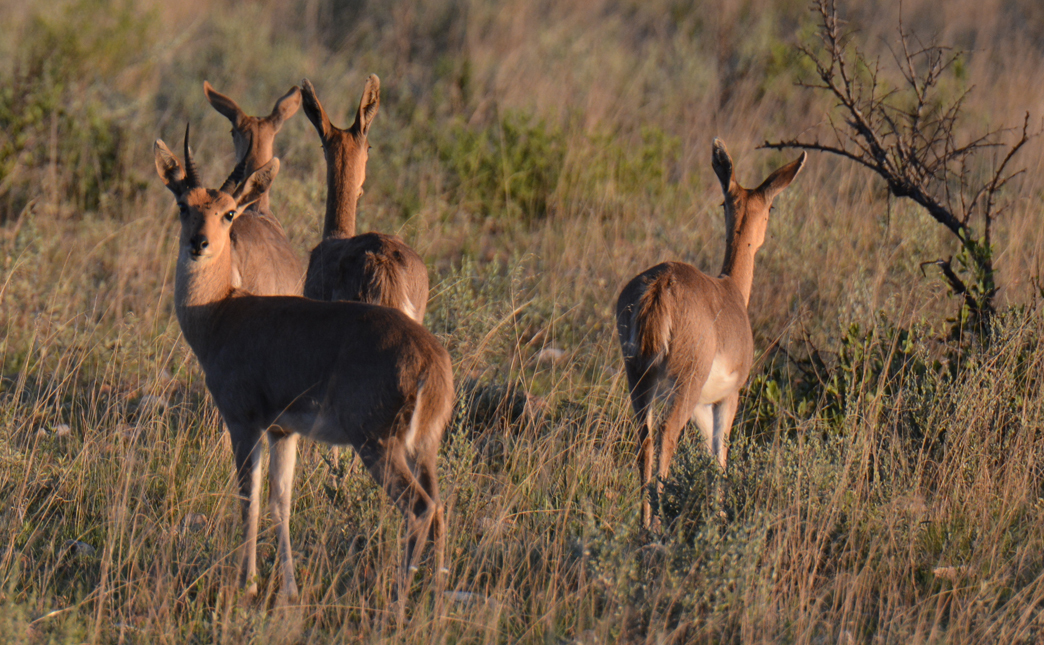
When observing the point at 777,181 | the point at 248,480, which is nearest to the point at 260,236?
the point at 248,480

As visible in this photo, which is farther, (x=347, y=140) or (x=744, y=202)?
(x=347, y=140)

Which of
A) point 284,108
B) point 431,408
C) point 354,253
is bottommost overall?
point 431,408

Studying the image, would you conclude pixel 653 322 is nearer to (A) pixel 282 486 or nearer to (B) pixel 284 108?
(A) pixel 282 486

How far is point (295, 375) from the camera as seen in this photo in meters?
3.92

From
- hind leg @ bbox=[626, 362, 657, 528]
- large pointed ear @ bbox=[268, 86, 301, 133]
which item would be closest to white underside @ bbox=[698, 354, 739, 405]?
hind leg @ bbox=[626, 362, 657, 528]

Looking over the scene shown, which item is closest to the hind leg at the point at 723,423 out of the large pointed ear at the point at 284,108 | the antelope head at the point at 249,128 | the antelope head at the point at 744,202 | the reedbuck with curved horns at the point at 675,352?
the reedbuck with curved horns at the point at 675,352

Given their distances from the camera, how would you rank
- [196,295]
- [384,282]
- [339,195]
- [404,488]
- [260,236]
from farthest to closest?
[339,195]
[260,236]
[384,282]
[196,295]
[404,488]

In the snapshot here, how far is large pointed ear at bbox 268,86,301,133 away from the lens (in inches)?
269

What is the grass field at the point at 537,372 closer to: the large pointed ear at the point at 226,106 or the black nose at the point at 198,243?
the black nose at the point at 198,243

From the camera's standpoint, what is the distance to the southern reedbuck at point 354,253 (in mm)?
5184

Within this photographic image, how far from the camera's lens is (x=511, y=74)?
12531mm

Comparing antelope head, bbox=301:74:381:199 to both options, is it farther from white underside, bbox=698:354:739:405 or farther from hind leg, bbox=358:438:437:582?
hind leg, bbox=358:438:437:582

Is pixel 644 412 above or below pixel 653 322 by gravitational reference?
below

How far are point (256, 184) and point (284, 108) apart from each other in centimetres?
258
